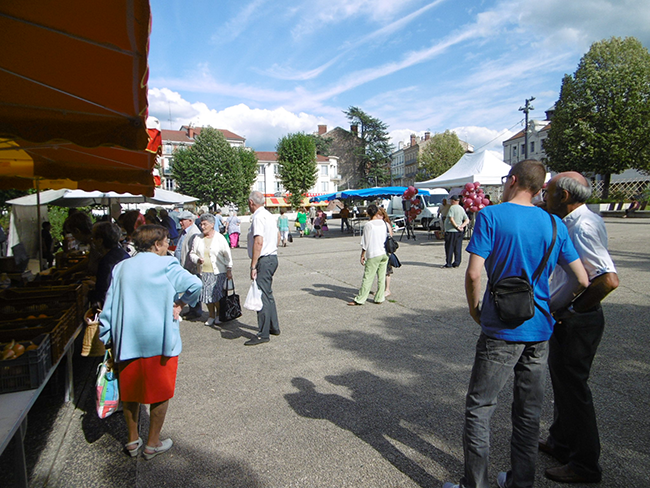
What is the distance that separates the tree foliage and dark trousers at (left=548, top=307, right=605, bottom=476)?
53.8 metres

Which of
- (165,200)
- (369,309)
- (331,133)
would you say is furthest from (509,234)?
(331,133)

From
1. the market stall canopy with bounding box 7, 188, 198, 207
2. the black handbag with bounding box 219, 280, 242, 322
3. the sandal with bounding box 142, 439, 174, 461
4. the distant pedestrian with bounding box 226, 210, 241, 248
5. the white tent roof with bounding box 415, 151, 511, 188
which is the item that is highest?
the white tent roof with bounding box 415, 151, 511, 188

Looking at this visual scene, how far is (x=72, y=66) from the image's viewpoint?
234 cm

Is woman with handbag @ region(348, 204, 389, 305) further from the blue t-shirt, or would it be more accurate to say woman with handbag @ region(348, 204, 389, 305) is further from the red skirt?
the blue t-shirt

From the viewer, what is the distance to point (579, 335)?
2.39 meters

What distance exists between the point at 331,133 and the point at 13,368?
8699cm

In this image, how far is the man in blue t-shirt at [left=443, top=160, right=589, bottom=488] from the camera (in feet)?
6.98

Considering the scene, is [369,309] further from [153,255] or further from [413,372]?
[153,255]

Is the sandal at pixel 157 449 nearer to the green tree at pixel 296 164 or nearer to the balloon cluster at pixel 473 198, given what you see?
the balloon cluster at pixel 473 198

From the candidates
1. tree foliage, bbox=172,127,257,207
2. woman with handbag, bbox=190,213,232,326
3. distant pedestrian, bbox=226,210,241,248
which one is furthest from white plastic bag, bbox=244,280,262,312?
tree foliage, bbox=172,127,257,207

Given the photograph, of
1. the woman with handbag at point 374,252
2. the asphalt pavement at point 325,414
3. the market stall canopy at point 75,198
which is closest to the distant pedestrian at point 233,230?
the market stall canopy at point 75,198

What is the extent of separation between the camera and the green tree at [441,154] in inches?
2234

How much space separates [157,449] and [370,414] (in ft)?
5.32

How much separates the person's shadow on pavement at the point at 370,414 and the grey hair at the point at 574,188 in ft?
6.14
